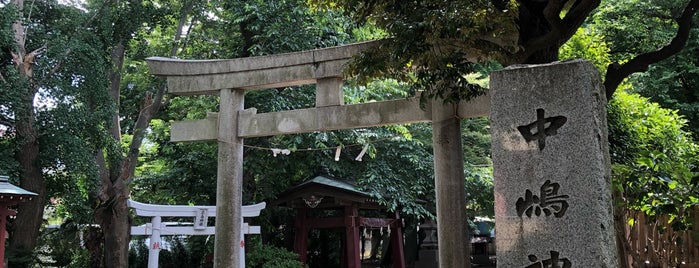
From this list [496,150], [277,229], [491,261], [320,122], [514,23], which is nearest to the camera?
[496,150]

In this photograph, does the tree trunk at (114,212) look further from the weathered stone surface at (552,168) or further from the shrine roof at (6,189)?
the weathered stone surface at (552,168)

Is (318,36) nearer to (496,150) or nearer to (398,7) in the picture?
(398,7)

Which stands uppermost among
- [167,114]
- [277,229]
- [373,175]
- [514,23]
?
[167,114]

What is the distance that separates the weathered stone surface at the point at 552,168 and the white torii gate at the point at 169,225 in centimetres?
681

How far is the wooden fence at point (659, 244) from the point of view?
5777 mm

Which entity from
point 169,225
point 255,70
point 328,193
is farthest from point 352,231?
point 255,70

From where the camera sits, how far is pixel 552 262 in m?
3.97

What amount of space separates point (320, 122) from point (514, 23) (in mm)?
3265

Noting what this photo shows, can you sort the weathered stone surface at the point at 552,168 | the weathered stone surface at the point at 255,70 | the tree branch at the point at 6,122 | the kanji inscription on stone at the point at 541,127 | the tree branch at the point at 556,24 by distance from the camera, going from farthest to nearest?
the tree branch at the point at 6,122 < the weathered stone surface at the point at 255,70 < the tree branch at the point at 556,24 < the kanji inscription on stone at the point at 541,127 < the weathered stone surface at the point at 552,168

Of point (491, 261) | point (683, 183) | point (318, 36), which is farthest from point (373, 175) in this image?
point (491, 261)

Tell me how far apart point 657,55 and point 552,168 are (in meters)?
3.13

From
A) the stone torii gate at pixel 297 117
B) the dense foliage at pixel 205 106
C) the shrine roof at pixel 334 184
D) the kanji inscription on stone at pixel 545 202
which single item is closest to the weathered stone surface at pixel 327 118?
the stone torii gate at pixel 297 117

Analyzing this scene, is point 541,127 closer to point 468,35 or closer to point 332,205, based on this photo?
point 468,35

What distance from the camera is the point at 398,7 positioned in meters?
6.27
